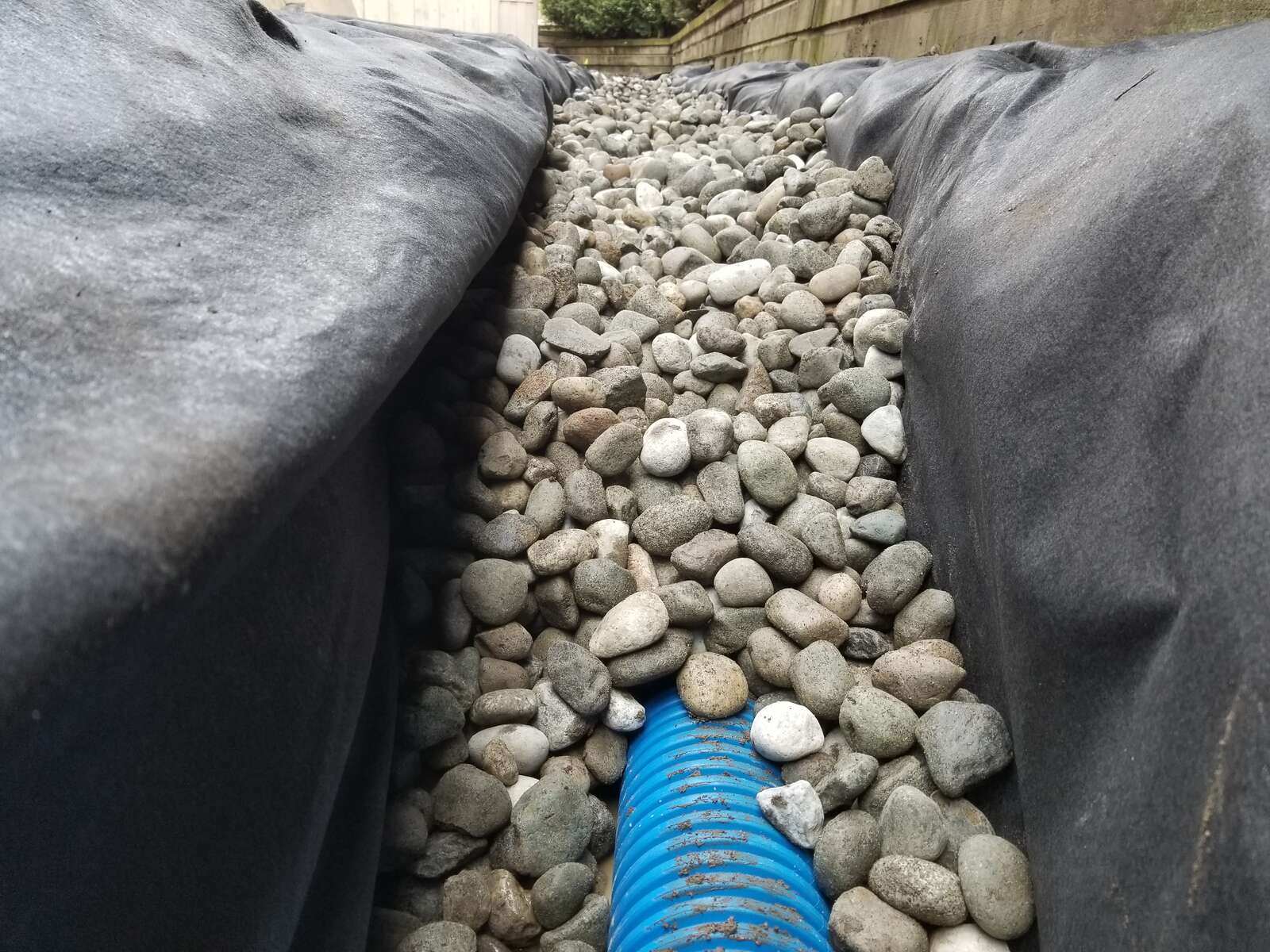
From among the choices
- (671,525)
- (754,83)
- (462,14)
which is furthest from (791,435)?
(462,14)

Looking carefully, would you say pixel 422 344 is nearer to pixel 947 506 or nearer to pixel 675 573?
pixel 675 573

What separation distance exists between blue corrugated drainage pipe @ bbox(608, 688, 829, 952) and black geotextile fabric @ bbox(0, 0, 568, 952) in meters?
0.29

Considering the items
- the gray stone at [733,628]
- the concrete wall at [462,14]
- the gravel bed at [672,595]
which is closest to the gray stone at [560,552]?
the gravel bed at [672,595]

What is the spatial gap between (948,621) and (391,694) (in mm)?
746

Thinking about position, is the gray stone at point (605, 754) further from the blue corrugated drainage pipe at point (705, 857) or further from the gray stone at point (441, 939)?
the gray stone at point (441, 939)

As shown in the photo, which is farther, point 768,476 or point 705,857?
point 768,476

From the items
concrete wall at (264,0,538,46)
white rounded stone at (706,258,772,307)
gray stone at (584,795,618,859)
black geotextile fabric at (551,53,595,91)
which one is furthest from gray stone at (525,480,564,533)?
concrete wall at (264,0,538,46)

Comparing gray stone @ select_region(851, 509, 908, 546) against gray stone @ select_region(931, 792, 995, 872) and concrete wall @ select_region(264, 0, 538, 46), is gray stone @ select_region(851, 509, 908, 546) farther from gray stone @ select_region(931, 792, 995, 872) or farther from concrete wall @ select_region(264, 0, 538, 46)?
concrete wall @ select_region(264, 0, 538, 46)

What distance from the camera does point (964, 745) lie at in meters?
0.81

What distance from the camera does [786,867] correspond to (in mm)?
785

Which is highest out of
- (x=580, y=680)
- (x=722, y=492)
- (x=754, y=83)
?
(x=754, y=83)

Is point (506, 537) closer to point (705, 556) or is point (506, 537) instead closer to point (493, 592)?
point (493, 592)

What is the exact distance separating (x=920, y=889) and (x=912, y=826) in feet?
0.22

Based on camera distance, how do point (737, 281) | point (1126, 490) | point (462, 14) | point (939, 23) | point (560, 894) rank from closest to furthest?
point (1126, 490) < point (560, 894) < point (737, 281) < point (939, 23) < point (462, 14)
